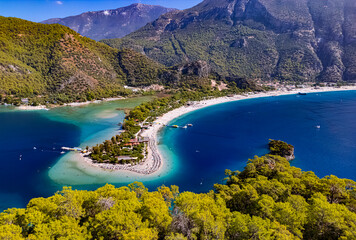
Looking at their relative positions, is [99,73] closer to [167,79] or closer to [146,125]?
[167,79]

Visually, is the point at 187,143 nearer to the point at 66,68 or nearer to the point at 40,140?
the point at 40,140

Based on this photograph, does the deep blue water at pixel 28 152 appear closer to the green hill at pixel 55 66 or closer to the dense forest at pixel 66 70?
the dense forest at pixel 66 70

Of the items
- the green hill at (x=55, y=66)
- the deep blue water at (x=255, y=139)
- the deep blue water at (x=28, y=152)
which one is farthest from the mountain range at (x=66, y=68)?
the deep blue water at (x=255, y=139)

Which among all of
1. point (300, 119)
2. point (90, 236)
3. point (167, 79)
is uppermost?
point (167, 79)

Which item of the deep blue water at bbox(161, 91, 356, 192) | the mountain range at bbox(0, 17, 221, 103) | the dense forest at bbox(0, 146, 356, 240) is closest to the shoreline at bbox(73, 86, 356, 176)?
the deep blue water at bbox(161, 91, 356, 192)

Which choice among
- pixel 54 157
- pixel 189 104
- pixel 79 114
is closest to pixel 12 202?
pixel 54 157

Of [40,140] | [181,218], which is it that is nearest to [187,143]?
[181,218]

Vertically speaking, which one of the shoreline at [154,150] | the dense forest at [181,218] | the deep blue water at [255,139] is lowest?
the deep blue water at [255,139]
